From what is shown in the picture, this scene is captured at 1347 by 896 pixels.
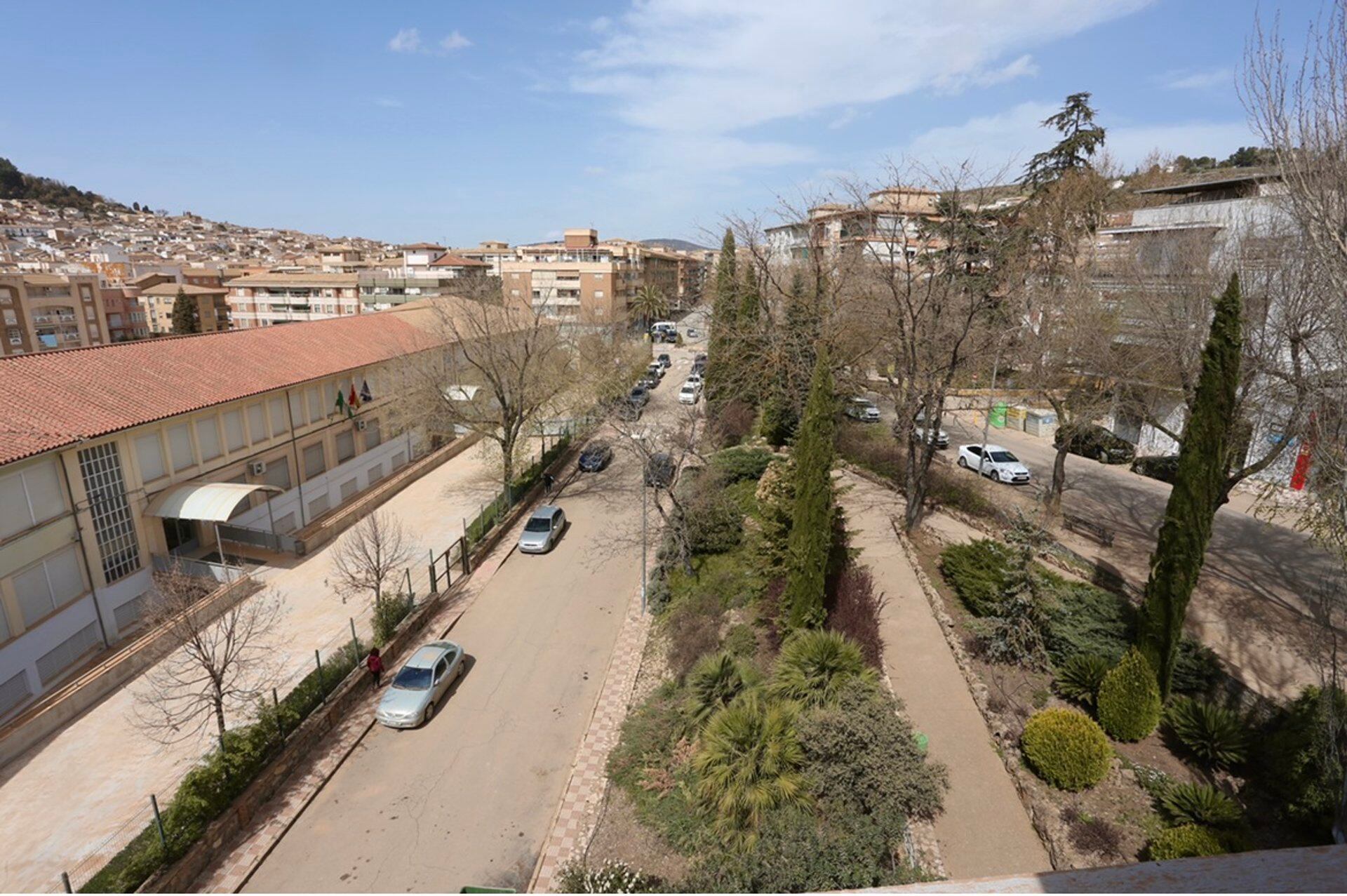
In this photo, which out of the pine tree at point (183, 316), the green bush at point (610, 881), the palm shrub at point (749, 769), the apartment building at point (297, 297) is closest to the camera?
the green bush at point (610, 881)

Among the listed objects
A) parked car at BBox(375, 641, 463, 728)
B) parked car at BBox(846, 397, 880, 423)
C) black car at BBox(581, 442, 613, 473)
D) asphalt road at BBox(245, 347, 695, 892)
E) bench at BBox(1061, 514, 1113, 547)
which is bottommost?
asphalt road at BBox(245, 347, 695, 892)

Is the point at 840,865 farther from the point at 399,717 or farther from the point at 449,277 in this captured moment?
the point at 449,277

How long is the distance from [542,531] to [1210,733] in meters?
19.2

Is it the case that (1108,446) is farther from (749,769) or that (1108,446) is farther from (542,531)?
(749,769)

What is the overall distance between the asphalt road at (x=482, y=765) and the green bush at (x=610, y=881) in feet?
4.24

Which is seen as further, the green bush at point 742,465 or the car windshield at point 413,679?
the green bush at point 742,465

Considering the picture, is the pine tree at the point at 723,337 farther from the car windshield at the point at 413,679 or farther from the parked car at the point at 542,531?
the car windshield at the point at 413,679

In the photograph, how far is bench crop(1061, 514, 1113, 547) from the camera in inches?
799

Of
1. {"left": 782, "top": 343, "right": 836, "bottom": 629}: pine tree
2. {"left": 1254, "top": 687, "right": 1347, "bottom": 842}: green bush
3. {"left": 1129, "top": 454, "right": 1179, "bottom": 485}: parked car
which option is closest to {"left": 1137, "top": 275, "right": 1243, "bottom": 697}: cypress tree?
{"left": 1254, "top": 687, "right": 1347, "bottom": 842}: green bush

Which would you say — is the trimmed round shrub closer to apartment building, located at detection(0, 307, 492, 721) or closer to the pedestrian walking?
the pedestrian walking

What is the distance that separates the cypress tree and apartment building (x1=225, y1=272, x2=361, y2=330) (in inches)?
2881

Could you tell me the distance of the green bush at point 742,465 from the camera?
27.2m

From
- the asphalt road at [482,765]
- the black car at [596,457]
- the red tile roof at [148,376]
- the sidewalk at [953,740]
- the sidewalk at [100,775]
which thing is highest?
the red tile roof at [148,376]

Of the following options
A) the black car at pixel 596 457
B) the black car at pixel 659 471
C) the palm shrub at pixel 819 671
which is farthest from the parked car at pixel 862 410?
the palm shrub at pixel 819 671
